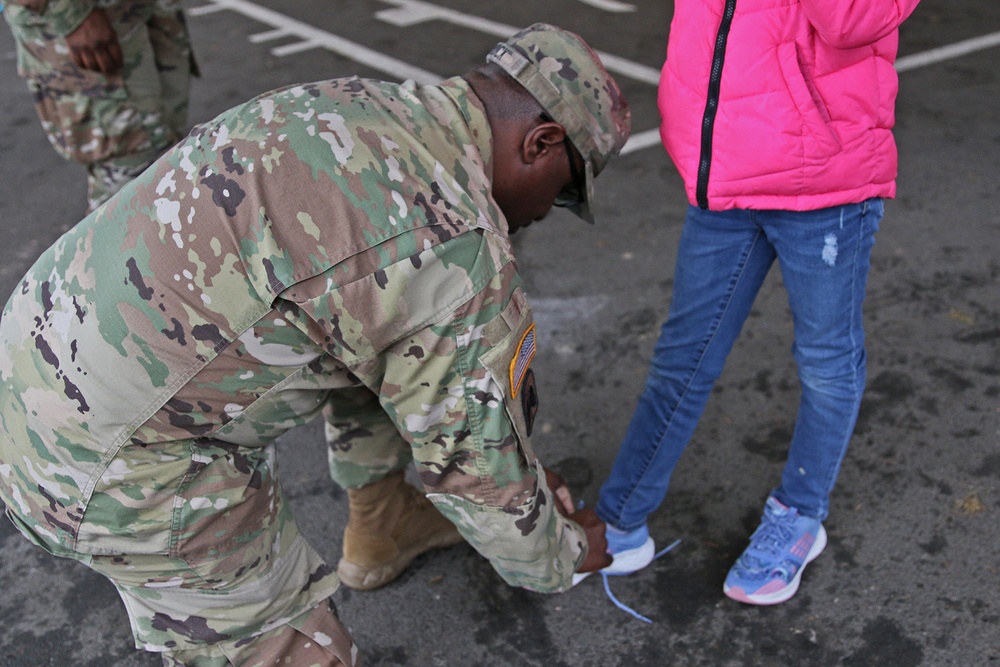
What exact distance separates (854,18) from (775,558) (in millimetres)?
1249

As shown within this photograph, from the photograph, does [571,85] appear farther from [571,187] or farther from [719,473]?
[719,473]

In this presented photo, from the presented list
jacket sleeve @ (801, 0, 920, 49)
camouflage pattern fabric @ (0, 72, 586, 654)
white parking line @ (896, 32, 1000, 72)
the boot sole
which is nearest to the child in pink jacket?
jacket sleeve @ (801, 0, 920, 49)

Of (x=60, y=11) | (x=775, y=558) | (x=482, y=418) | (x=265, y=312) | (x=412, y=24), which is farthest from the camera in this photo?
(x=412, y=24)

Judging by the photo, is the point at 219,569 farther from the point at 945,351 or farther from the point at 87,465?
the point at 945,351

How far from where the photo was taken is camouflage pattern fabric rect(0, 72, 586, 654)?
1.38m

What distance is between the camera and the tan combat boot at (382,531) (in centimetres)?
230

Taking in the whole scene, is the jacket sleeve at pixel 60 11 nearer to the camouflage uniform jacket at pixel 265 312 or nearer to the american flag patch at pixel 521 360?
the camouflage uniform jacket at pixel 265 312

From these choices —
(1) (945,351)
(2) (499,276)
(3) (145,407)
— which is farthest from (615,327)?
(3) (145,407)

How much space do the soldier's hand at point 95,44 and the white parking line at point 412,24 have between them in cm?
194

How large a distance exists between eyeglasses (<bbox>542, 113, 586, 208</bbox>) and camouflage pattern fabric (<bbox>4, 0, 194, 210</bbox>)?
7.99 ft

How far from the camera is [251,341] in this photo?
1.42 meters

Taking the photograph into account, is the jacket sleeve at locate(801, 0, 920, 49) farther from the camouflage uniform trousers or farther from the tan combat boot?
the tan combat boot

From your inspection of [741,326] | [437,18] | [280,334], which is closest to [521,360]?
[280,334]

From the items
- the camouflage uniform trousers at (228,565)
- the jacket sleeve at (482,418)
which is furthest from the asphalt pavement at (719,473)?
the jacket sleeve at (482,418)
